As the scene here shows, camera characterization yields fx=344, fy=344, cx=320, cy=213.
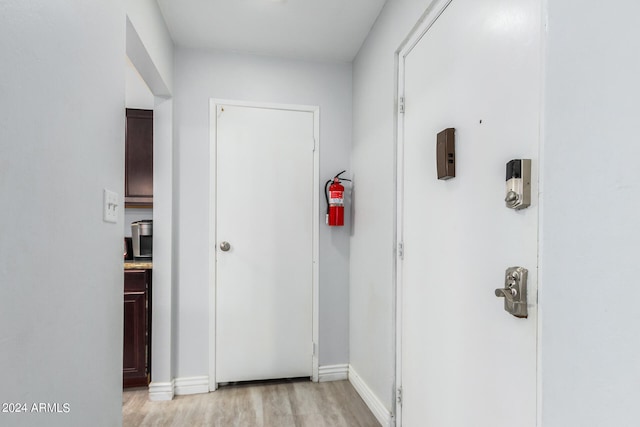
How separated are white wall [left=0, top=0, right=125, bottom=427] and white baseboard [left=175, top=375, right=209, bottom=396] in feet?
3.68

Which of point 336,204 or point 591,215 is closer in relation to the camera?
point 591,215

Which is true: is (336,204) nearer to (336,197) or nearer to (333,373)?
(336,197)

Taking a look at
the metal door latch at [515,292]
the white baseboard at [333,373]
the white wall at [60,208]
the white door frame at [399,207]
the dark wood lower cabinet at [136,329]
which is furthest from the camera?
the white baseboard at [333,373]

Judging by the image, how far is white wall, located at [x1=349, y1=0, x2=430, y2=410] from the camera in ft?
6.53

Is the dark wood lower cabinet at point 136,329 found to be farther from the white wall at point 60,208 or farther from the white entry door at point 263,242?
the white wall at point 60,208

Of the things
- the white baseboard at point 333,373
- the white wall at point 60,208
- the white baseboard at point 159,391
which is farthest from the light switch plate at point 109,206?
the white baseboard at point 333,373

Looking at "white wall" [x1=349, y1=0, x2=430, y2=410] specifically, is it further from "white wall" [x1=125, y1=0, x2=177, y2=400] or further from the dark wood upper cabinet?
the dark wood upper cabinet

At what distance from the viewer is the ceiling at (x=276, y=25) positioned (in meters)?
2.11

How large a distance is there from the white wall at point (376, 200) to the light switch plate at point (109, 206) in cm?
138

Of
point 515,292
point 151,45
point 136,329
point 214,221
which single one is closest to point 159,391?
point 136,329

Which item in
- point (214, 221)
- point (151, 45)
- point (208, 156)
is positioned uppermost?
point (151, 45)

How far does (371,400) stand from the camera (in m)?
2.23

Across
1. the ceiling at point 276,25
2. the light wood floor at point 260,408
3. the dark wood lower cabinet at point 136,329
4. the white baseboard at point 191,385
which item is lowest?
the light wood floor at point 260,408

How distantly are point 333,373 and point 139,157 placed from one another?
8.52 ft
